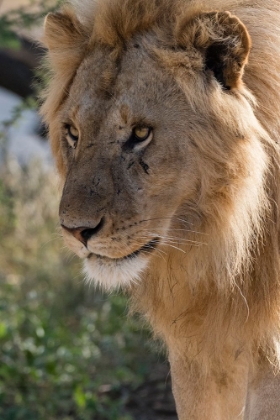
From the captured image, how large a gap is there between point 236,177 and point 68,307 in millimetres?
4114

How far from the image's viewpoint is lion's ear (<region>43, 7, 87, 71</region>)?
3.07m

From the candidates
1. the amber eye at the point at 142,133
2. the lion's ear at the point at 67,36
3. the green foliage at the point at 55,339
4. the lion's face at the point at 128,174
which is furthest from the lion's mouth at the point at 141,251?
the green foliage at the point at 55,339

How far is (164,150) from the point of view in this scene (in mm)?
2709

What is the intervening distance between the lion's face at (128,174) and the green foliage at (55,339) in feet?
3.35

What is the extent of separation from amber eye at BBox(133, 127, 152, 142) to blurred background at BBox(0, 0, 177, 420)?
1.12 m

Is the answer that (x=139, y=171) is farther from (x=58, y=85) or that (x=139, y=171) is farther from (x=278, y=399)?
(x=278, y=399)

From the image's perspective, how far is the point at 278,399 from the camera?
2941mm

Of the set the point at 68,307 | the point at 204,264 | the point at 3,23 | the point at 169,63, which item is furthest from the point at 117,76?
the point at 68,307

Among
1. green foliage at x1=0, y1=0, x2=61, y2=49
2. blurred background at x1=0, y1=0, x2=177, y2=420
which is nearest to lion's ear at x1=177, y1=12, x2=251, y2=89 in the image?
blurred background at x1=0, y1=0, x2=177, y2=420

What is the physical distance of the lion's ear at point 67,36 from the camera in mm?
3070

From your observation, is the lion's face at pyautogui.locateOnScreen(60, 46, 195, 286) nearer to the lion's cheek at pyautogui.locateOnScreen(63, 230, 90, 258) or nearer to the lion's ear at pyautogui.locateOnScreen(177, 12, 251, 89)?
the lion's cheek at pyautogui.locateOnScreen(63, 230, 90, 258)

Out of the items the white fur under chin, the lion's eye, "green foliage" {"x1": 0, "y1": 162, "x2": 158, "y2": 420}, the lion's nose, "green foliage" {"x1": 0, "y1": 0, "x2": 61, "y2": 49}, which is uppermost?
"green foliage" {"x1": 0, "y1": 0, "x2": 61, "y2": 49}

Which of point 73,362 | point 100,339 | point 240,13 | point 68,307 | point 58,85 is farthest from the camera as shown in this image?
point 68,307

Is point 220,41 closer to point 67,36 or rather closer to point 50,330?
point 67,36
